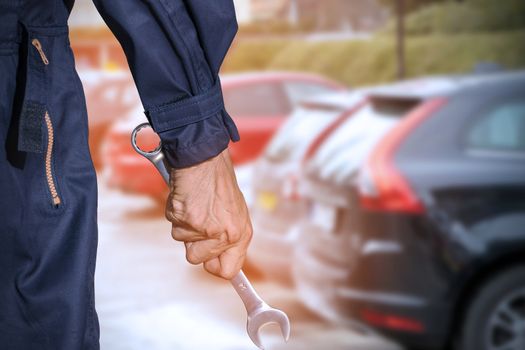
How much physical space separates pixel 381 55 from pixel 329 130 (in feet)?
50.6

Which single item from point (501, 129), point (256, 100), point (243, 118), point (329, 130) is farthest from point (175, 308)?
point (256, 100)

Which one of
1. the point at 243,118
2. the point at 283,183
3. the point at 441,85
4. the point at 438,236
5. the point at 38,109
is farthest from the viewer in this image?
the point at 243,118

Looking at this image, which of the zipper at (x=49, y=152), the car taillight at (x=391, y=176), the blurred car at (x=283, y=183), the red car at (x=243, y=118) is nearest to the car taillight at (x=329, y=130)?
the blurred car at (x=283, y=183)

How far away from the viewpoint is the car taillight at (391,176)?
193 inches

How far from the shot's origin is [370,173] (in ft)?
16.8

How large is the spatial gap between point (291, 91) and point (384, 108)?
6.44 metres

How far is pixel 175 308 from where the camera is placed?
7039mm

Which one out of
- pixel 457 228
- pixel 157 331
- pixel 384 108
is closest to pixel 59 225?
pixel 457 228

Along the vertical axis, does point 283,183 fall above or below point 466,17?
below

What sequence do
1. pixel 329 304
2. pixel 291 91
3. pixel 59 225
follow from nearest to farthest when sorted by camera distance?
pixel 59 225
pixel 329 304
pixel 291 91

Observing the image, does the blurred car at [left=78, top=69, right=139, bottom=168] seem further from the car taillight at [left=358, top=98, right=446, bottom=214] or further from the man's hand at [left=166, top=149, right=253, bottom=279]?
the man's hand at [left=166, top=149, right=253, bottom=279]

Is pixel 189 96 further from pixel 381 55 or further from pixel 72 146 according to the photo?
pixel 381 55

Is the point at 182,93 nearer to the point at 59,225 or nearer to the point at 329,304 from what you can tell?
the point at 59,225

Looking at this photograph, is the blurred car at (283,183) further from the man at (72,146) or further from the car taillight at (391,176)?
the man at (72,146)
